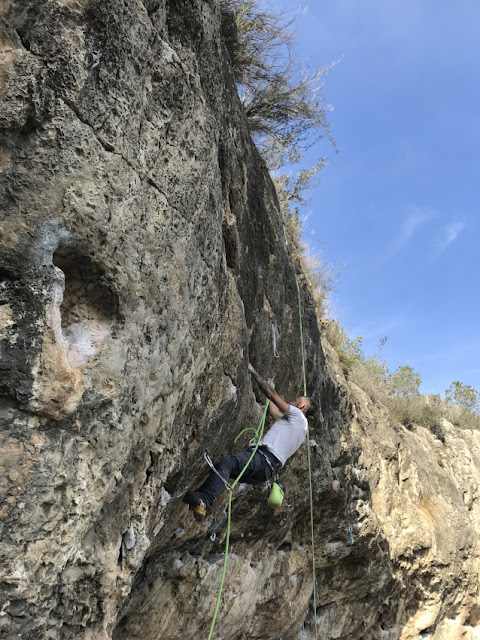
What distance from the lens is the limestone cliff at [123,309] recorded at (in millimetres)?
2816

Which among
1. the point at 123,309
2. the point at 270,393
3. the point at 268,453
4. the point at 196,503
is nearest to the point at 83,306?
the point at 123,309

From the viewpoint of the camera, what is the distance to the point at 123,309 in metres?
3.34

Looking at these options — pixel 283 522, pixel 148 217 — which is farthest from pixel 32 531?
pixel 283 522

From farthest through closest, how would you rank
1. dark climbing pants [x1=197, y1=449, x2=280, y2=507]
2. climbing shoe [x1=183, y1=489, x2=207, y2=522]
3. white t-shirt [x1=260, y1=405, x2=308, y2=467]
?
1. white t-shirt [x1=260, y1=405, x2=308, y2=467]
2. dark climbing pants [x1=197, y1=449, x2=280, y2=507]
3. climbing shoe [x1=183, y1=489, x2=207, y2=522]

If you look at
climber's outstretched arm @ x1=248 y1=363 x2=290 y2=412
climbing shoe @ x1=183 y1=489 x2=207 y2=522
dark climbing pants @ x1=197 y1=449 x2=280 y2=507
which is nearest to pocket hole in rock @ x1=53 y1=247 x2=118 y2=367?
climbing shoe @ x1=183 y1=489 x2=207 y2=522

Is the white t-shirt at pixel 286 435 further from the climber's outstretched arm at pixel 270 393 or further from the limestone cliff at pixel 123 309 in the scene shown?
the limestone cliff at pixel 123 309

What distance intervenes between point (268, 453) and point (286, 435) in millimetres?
291

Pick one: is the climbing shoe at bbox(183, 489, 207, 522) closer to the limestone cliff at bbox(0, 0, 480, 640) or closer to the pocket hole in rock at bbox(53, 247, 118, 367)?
the limestone cliff at bbox(0, 0, 480, 640)

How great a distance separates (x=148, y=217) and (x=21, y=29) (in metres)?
1.27

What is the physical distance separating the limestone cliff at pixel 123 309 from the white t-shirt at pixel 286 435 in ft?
1.34

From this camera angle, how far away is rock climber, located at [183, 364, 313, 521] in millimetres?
4633

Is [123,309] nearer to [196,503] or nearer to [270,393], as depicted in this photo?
[196,503]

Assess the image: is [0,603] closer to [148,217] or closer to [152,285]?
[152,285]

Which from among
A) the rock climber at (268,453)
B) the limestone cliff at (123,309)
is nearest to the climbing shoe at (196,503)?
the rock climber at (268,453)
